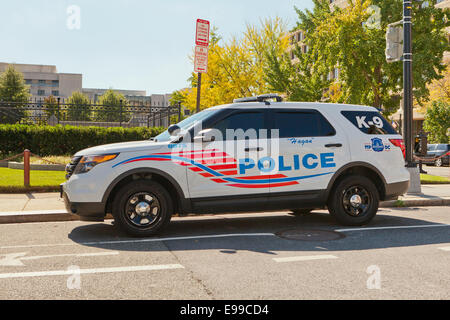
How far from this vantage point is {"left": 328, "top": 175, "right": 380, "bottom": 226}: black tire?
724 centimetres

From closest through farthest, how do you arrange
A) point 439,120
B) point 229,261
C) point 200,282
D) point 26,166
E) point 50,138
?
point 200,282, point 229,261, point 26,166, point 50,138, point 439,120

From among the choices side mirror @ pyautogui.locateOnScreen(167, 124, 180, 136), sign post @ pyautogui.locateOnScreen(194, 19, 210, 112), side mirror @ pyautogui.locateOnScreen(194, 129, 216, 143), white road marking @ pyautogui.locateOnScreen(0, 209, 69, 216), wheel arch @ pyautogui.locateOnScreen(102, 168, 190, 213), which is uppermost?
sign post @ pyautogui.locateOnScreen(194, 19, 210, 112)

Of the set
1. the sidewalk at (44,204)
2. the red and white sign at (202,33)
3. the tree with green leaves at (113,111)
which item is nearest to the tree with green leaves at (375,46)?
the sidewalk at (44,204)

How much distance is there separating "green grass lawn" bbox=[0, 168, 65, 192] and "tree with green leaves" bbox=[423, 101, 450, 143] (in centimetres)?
3014

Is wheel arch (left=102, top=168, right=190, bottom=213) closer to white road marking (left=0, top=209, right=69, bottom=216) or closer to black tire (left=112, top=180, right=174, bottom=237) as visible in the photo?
black tire (left=112, top=180, right=174, bottom=237)

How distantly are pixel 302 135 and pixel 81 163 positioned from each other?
3.29 meters

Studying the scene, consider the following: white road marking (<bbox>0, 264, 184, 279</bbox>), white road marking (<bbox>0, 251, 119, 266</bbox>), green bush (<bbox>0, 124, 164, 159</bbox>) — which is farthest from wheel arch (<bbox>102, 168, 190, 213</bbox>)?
green bush (<bbox>0, 124, 164, 159</bbox>)

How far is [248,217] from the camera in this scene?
850cm

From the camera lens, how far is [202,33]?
10.3 metres

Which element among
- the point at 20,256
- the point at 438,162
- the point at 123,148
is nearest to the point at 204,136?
the point at 123,148

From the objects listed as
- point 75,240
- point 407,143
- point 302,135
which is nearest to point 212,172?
point 302,135

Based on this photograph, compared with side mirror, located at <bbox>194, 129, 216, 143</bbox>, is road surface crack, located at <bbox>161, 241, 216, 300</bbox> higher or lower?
lower

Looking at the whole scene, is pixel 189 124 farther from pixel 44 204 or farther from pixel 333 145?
pixel 44 204

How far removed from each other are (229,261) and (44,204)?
5.38m
